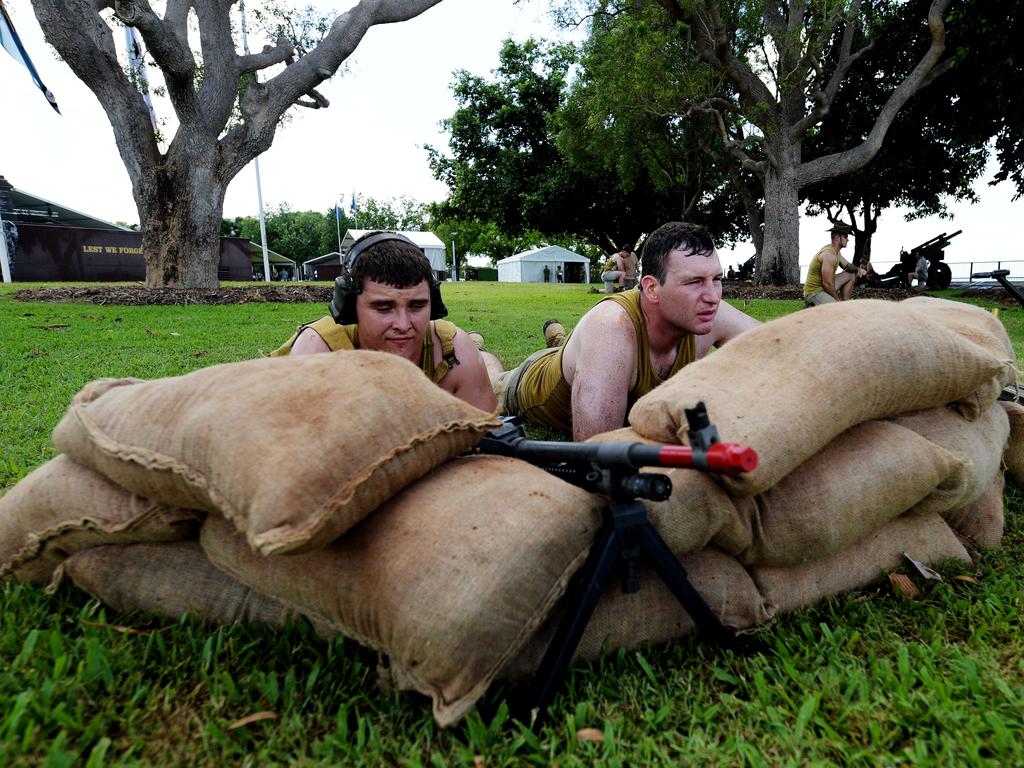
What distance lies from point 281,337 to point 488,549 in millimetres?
7501

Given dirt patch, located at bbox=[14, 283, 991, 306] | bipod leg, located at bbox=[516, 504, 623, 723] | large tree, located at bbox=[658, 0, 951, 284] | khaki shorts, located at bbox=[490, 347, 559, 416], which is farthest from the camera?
large tree, located at bbox=[658, 0, 951, 284]

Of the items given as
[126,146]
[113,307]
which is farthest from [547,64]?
[113,307]

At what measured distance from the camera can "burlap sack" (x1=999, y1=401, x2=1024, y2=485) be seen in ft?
8.85

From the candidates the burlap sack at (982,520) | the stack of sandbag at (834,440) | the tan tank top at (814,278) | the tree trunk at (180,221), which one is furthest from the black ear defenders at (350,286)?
the tree trunk at (180,221)

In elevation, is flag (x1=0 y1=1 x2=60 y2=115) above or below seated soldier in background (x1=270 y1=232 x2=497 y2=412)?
above

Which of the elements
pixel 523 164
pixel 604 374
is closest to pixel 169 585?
pixel 604 374

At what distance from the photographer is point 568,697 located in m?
1.62

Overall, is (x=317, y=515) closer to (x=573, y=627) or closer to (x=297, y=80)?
(x=573, y=627)

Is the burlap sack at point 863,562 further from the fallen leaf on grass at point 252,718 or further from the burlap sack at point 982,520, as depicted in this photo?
the fallen leaf on grass at point 252,718

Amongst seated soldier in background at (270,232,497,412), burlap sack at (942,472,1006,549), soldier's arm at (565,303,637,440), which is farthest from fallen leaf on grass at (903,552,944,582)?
seated soldier in background at (270,232,497,412)

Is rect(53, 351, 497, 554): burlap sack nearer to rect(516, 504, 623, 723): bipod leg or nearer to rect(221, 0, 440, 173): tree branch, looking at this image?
rect(516, 504, 623, 723): bipod leg

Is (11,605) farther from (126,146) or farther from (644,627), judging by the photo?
(126,146)

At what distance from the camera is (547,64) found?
3036cm

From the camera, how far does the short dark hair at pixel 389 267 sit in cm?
267
